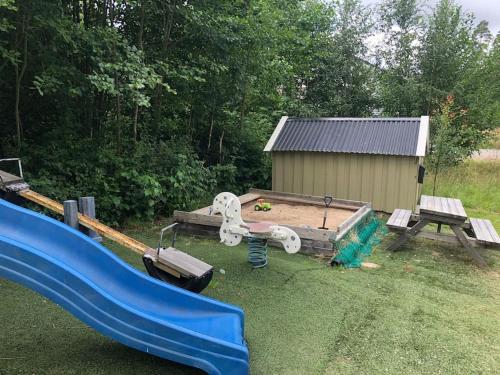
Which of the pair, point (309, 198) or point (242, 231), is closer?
point (242, 231)

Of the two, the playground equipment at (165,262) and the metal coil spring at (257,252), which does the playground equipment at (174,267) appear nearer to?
the playground equipment at (165,262)

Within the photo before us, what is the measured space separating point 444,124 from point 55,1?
23.9 ft

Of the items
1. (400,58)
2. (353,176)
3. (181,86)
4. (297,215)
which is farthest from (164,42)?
(400,58)

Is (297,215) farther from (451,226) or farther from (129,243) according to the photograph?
(129,243)

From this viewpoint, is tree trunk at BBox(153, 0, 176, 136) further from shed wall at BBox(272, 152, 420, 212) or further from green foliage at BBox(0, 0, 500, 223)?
shed wall at BBox(272, 152, 420, 212)

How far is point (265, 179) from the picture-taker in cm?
893

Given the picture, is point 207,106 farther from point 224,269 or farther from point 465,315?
point 465,315

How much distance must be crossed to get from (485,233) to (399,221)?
1.00 m

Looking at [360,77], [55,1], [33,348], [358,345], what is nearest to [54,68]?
Answer: [55,1]

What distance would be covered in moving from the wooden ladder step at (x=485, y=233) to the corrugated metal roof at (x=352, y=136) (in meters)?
1.96

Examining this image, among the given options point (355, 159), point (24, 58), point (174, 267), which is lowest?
point (174, 267)

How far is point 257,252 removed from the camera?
4.37 metres

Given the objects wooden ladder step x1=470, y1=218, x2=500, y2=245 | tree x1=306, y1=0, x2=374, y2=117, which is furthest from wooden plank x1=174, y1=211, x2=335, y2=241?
tree x1=306, y1=0, x2=374, y2=117

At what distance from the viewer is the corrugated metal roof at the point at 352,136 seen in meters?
7.20
